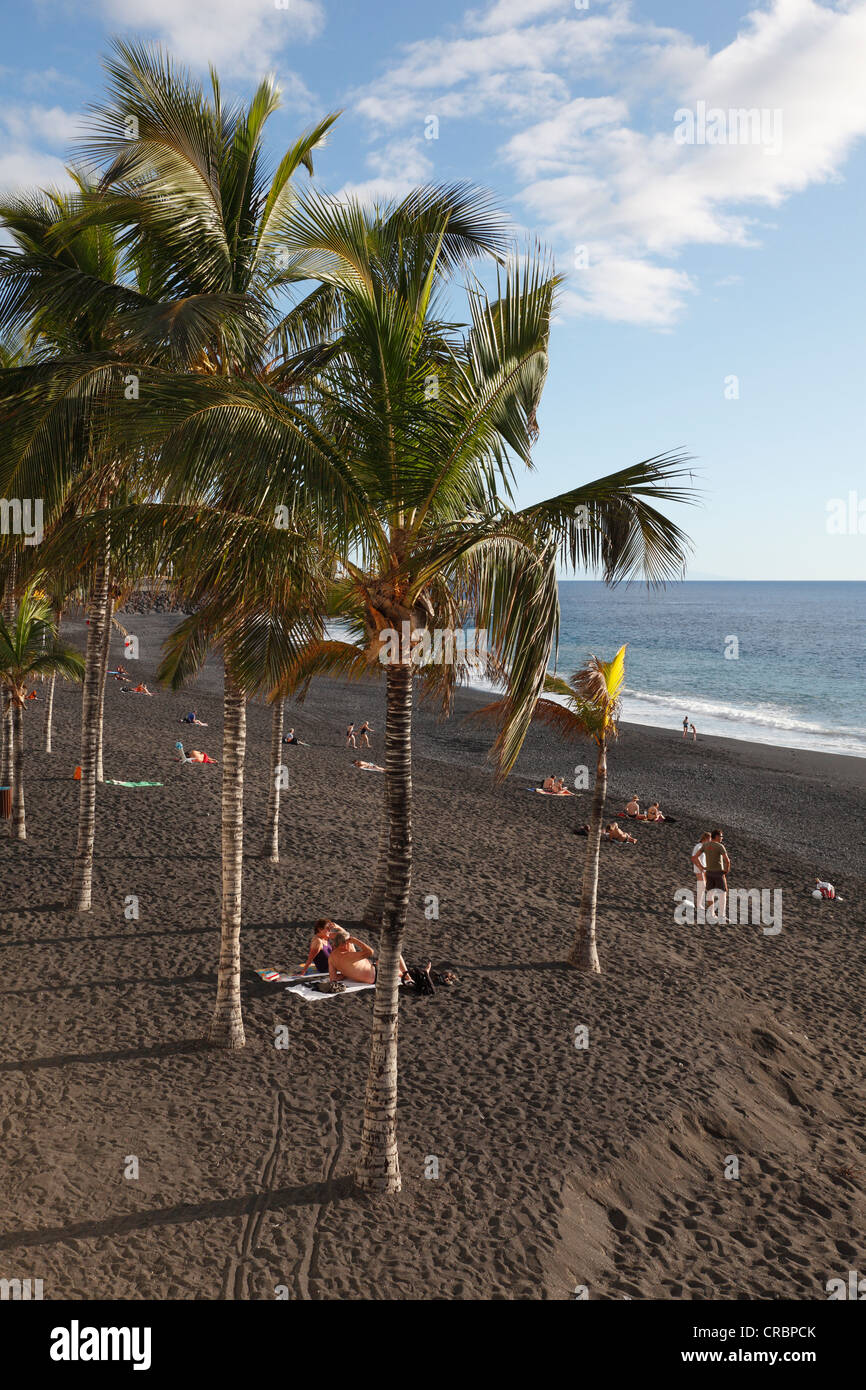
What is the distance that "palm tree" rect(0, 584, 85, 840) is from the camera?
16391 mm

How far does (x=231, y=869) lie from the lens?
10062 millimetres

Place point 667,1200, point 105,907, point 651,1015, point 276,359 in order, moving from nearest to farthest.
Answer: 1. point 667,1200
2. point 276,359
3. point 651,1015
4. point 105,907

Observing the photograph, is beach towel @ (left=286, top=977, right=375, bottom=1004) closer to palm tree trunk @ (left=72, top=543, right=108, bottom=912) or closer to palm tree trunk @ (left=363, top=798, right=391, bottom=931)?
palm tree trunk @ (left=363, top=798, right=391, bottom=931)

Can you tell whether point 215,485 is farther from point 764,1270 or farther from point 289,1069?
point 764,1270

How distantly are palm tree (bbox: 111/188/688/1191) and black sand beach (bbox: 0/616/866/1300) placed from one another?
1.84m

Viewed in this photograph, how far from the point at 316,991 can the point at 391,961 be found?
4.95m

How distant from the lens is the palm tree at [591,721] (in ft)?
45.7

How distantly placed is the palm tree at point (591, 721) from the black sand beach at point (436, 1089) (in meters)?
0.52

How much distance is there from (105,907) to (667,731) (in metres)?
39.7

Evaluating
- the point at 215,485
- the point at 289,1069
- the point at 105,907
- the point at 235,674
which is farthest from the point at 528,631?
the point at 105,907

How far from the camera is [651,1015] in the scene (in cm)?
1277

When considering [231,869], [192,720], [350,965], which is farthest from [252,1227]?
[192,720]
